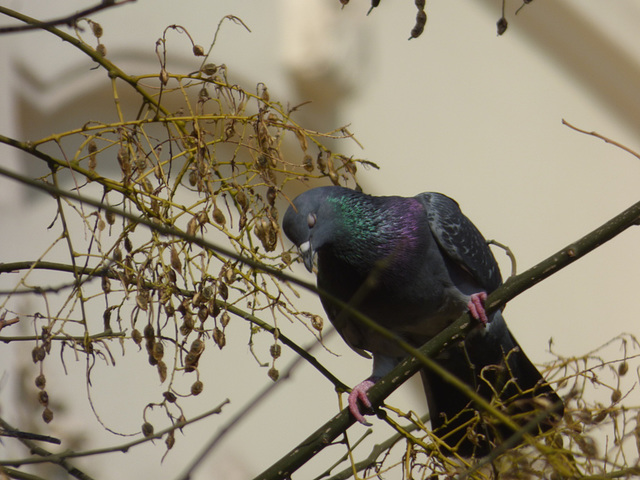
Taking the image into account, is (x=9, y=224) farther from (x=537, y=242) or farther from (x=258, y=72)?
(x=537, y=242)

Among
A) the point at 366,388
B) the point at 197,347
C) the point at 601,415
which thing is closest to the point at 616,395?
the point at 601,415

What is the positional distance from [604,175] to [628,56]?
529 millimetres

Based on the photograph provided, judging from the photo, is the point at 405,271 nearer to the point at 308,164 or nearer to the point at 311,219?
the point at 311,219

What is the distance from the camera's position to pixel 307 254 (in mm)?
1999

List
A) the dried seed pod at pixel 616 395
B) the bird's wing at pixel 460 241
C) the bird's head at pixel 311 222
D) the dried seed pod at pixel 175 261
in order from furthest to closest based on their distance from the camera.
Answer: the bird's wing at pixel 460 241 < the bird's head at pixel 311 222 < the dried seed pod at pixel 616 395 < the dried seed pod at pixel 175 261

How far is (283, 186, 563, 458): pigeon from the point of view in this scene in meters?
2.16

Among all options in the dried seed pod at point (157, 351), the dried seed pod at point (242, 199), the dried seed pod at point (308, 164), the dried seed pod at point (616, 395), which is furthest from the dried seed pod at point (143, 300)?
the dried seed pod at point (616, 395)

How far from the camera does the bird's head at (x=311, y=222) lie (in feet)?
6.84

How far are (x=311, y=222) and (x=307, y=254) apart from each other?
0.46ft

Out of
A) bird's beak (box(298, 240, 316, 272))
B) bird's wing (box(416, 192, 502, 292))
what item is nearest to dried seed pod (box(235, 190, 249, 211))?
bird's beak (box(298, 240, 316, 272))

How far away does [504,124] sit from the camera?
3434 mm

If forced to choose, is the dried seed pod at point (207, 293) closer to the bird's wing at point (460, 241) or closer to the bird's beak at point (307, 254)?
the bird's beak at point (307, 254)

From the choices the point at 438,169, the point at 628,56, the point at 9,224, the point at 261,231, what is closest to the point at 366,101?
the point at 438,169

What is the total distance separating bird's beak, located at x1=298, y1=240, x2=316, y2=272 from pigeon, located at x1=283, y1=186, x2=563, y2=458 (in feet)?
0.05
